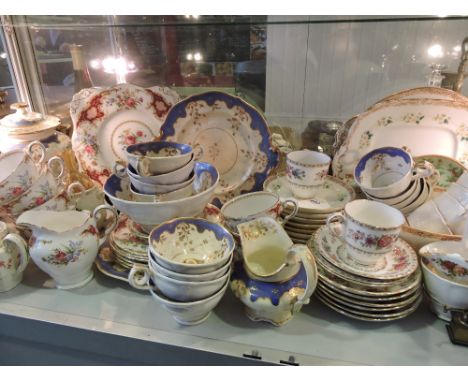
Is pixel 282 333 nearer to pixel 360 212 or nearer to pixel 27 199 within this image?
pixel 360 212

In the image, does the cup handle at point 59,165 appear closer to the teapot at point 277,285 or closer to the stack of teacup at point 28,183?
the stack of teacup at point 28,183

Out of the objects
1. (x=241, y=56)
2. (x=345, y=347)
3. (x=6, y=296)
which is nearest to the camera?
(x=345, y=347)

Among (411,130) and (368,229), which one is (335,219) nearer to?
(368,229)

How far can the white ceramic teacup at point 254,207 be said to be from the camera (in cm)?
66

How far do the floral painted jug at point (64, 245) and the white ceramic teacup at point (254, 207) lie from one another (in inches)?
9.0

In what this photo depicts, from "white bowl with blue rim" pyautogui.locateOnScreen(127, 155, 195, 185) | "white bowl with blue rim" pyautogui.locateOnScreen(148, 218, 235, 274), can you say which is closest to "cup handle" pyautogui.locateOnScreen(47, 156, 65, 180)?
"white bowl with blue rim" pyautogui.locateOnScreen(127, 155, 195, 185)

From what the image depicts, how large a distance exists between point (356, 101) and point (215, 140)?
432 millimetres

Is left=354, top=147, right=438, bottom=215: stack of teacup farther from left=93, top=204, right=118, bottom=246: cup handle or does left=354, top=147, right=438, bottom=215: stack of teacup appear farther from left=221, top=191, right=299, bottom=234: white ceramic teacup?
left=93, top=204, right=118, bottom=246: cup handle

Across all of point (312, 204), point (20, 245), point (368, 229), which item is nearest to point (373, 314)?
point (368, 229)

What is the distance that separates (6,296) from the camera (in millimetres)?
665

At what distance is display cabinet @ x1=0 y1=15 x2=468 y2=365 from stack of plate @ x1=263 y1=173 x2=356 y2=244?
0.01m

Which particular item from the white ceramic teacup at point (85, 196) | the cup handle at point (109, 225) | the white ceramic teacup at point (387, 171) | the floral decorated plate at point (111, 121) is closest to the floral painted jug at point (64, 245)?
the cup handle at point (109, 225)

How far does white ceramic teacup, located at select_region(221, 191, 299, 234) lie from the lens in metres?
0.66

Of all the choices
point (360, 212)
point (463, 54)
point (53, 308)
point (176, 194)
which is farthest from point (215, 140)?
point (463, 54)
